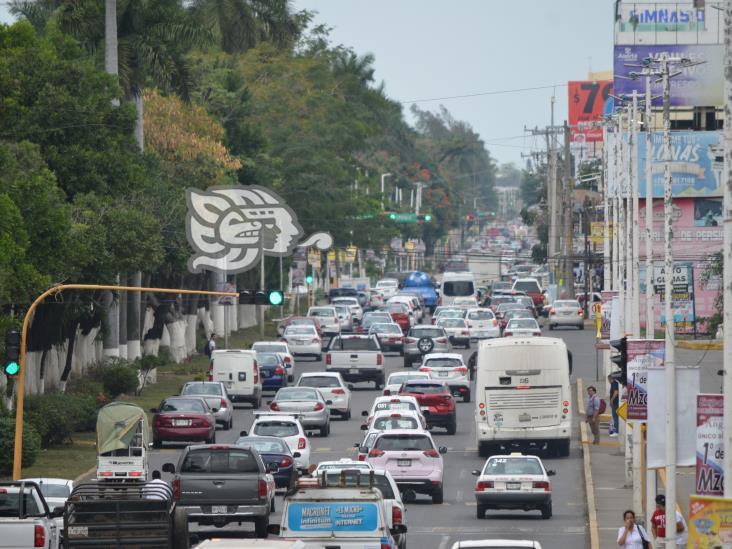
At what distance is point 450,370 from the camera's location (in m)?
56.9

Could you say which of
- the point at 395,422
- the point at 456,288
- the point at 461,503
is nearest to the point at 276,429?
the point at 395,422

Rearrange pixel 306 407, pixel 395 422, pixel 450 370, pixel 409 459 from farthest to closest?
pixel 450 370 → pixel 306 407 → pixel 395 422 → pixel 409 459

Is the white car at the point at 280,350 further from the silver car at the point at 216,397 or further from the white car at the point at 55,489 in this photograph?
the white car at the point at 55,489

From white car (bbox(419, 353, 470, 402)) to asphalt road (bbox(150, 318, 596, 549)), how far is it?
2.38 ft

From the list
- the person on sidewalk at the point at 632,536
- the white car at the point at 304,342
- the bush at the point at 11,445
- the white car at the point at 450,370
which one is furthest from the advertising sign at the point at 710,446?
the white car at the point at 304,342

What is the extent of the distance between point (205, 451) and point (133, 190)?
27.5 m

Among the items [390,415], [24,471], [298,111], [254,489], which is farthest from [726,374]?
[298,111]

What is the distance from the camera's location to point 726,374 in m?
17.7

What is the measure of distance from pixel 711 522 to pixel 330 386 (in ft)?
118

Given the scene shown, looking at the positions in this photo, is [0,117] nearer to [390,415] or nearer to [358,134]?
[390,415]

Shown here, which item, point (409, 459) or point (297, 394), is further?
point (297, 394)

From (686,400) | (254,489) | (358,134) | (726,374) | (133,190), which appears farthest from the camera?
(358,134)

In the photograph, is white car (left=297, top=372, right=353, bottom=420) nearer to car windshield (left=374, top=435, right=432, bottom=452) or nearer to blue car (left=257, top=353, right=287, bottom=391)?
blue car (left=257, top=353, right=287, bottom=391)

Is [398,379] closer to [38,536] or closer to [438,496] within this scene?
[438,496]
